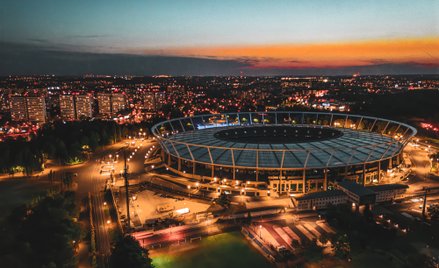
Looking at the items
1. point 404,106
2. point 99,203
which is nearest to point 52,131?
point 99,203

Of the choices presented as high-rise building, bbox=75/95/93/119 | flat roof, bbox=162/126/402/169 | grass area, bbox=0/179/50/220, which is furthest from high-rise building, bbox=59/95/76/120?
flat roof, bbox=162/126/402/169

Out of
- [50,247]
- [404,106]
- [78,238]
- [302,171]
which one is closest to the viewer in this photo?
[50,247]

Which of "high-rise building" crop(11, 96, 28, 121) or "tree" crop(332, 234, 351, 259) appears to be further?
"high-rise building" crop(11, 96, 28, 121)

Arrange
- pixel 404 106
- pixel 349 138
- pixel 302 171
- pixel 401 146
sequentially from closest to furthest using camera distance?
1. pixel 302 171
2. pixel 401 146
3. pixel 349 138
4. pixel 404 106

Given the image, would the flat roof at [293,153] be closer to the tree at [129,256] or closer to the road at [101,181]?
the road at [101,181]

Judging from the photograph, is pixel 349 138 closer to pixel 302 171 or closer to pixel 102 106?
pixel 302 171

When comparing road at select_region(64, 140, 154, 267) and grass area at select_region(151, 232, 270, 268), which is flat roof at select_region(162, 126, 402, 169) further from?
grass area at select_region(151, 232, 270, 268)
